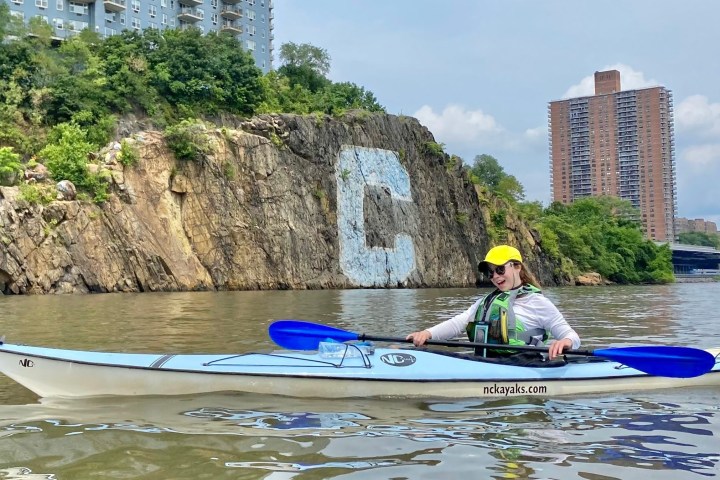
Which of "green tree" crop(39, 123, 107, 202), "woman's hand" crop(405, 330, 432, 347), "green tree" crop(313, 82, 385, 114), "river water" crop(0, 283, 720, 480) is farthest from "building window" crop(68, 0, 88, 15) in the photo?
"woman's hand" crop(405, 330, 432, 347)

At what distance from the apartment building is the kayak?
149ft

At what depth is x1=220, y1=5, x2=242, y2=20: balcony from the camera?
225ft

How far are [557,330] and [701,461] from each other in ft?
7.31

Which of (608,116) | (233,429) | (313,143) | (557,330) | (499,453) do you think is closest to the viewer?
(499,453)

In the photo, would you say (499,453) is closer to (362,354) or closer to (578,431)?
(578,431)

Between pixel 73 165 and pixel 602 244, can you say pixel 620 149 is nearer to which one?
pixel 602 244

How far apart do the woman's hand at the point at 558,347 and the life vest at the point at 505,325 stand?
0.34m

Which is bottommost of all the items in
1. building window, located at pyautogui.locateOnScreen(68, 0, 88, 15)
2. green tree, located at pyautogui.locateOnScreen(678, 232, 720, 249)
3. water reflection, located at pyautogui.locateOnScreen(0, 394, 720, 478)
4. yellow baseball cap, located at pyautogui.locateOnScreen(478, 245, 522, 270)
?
water reflection, located at pyautogui.locateOnScreen(0, 394, 720, 478)

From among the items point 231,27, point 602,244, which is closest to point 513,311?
point 602,244

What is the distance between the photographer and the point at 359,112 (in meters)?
47.9

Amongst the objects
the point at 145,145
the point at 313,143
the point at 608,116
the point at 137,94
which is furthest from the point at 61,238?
the point at 608,116

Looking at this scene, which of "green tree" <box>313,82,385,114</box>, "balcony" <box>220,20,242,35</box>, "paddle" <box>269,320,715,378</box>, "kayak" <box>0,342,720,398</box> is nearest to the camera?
"kayak" <box>0,342,720,398</box>

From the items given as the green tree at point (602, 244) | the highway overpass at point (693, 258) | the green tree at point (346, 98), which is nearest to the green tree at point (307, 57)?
the green tree at point (346, 98)

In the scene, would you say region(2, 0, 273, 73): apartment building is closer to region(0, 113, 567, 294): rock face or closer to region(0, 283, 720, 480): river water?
region(0, 113, 567, 294): rock face
